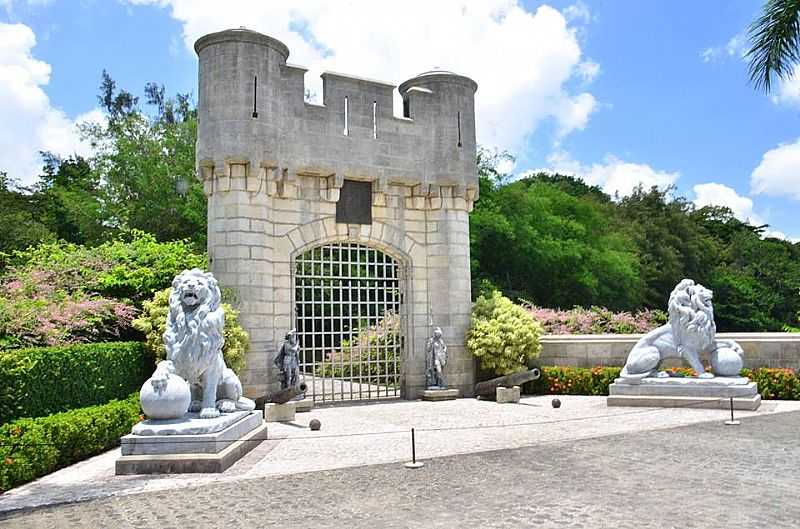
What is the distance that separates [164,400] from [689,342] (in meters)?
8.96

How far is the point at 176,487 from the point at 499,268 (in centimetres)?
2304

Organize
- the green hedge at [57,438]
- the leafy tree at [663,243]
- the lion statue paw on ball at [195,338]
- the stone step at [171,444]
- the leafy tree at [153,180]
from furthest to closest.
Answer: the leafy tree at [663,243], the leafy tree at [153,180], the lion statue paw on ball at [195,338], the stone step at [171,444], the green hedge at [57,438]

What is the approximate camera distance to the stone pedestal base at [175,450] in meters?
7.31

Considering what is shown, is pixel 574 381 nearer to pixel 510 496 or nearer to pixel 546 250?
pixel 510 496

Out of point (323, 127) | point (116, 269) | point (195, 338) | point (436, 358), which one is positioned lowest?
point (436, 358)

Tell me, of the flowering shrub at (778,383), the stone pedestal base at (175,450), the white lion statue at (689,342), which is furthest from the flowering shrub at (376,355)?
the flowering shrub at (778,383)

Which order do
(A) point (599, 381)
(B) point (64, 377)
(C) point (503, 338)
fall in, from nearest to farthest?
(B) point (64, 377), (C) point (503, 338), (A) point (599, 381)

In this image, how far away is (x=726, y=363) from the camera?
11.9 m

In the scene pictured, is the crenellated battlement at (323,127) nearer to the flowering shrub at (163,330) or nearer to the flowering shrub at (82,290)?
the flowering shrub at (82,290)

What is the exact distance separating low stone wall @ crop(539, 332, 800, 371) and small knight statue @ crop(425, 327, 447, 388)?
9.31 ft

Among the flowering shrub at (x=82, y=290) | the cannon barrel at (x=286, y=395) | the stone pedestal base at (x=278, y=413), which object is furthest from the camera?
the stone pedestal base at (x=278, y=413)

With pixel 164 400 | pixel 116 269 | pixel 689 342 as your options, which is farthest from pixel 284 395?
pixel 689 342

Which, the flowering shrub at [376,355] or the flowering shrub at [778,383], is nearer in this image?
the flowering shrub at [778,383]

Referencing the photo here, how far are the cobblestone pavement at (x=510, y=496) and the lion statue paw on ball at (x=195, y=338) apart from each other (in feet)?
5.56
